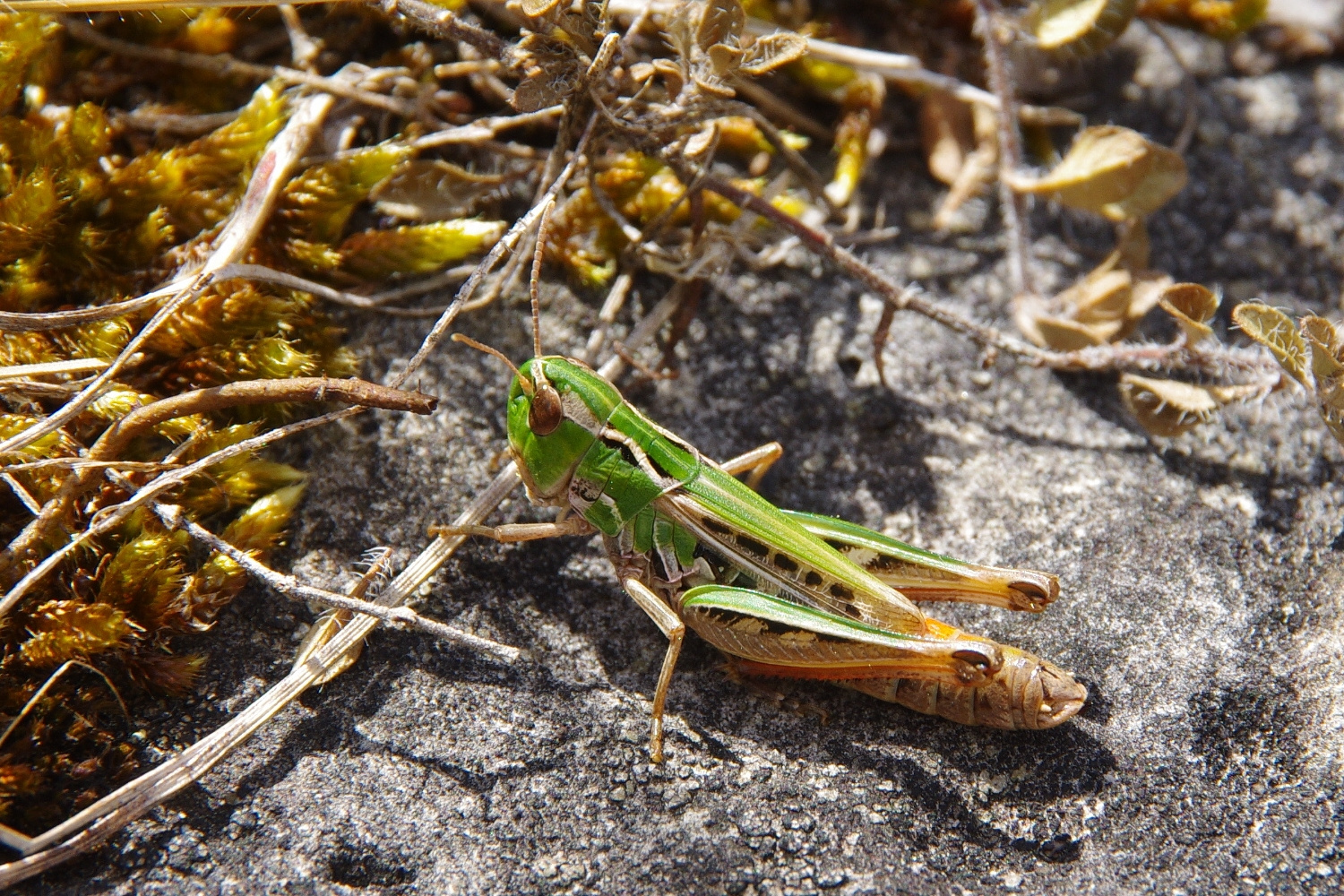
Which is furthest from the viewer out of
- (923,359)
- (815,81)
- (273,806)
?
(815,81)

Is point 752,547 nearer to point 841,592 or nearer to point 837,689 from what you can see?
point 841,592

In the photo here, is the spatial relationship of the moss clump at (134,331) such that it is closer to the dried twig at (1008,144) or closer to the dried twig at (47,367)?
the dried twig at (47,367)

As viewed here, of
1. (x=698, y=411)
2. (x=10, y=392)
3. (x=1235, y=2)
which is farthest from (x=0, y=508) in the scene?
(x=1235, y=2)

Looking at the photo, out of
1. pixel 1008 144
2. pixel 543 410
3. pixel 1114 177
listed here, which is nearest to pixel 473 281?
pixel 543 410

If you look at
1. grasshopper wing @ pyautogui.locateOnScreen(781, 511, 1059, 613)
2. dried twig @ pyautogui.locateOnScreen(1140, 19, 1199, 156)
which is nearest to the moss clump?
grasshopper wing @ pyautogui.locateOnScreen(781, 511, 1059, 613)

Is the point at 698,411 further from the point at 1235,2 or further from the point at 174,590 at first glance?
the point at 1235,2

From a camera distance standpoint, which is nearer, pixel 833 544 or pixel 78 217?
pixel 833 544
